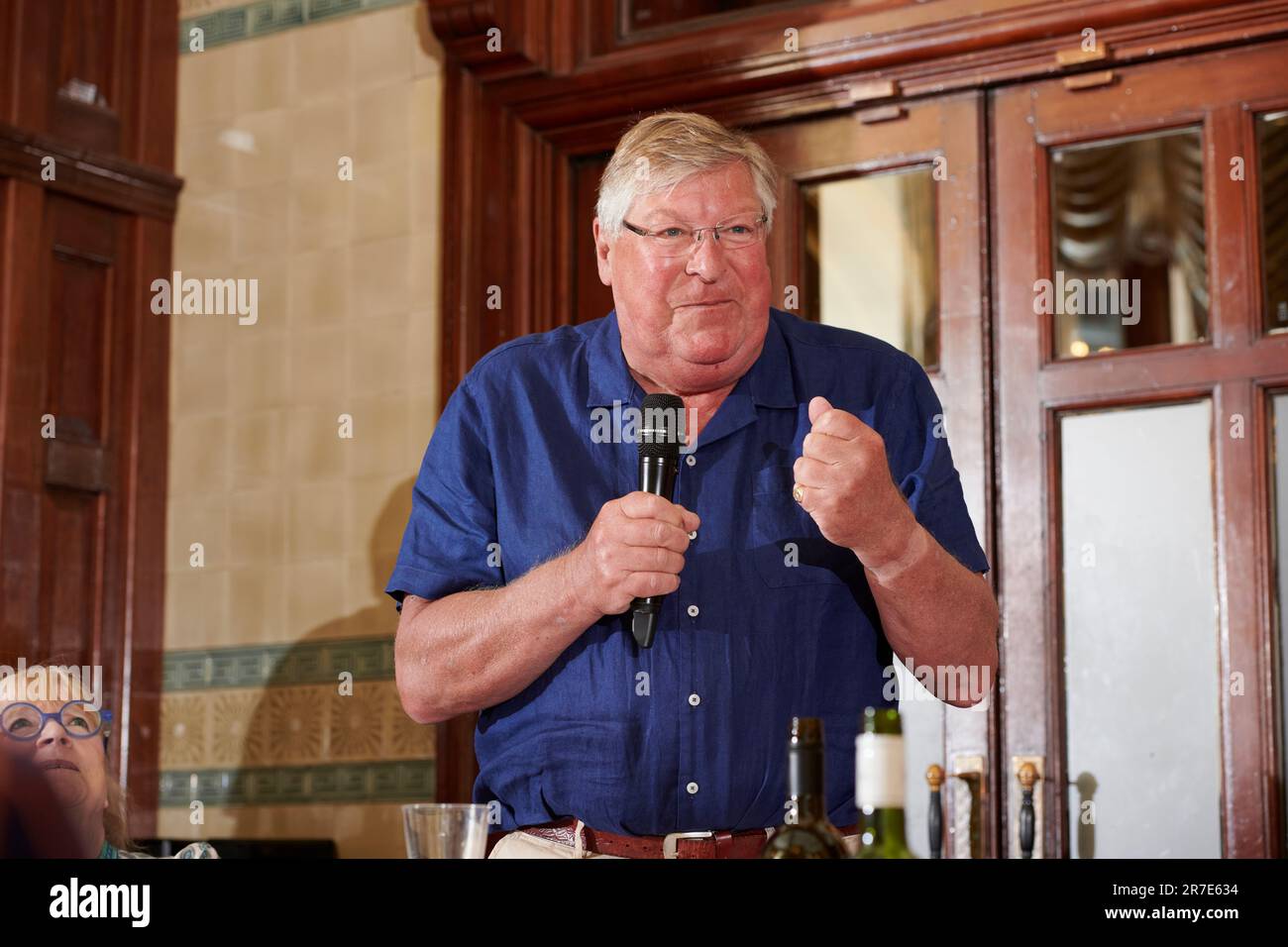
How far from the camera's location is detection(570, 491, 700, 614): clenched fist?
1626 millimetres

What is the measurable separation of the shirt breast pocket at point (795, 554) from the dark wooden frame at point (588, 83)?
1310mm

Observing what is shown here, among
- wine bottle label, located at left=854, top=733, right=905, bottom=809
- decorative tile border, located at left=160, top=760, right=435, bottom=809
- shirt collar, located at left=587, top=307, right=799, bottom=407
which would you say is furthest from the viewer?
decorative tile border, located at left=160, top=760, right=435, bottom=809

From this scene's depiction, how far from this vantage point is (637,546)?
1.64 meters

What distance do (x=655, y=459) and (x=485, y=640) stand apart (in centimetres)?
30

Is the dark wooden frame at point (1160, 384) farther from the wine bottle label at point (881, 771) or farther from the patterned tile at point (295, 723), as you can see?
the wine bottle label at point (881, 771)

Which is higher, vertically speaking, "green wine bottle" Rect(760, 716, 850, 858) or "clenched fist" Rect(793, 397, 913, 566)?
"clenched fist" Rect(793, 397, 913, 566)

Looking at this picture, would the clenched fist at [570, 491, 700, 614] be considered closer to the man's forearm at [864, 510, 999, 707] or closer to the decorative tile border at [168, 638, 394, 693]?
the man's forearm at [864, 510, 999, 707]

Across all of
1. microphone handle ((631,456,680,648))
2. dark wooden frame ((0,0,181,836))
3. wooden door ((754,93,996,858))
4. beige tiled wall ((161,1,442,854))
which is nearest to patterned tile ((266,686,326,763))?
beige tiled wall ((161,1,442,854))

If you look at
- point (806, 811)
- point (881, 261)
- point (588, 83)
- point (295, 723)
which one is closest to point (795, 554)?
point (806, 811)

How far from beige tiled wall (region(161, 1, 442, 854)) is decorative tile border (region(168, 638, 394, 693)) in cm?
3

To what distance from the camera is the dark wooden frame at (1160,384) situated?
298 cm

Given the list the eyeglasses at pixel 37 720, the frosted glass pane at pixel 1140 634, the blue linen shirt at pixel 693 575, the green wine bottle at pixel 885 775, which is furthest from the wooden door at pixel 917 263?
the green wine bottle at pixel 885 775

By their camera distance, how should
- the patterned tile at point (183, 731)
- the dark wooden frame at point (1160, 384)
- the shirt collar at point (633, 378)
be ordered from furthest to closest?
1. the patterned tile at point (183, 731)
2. the dark wooden frame at point (1160, 384)
3. the shirt collar at point (633, 378)
